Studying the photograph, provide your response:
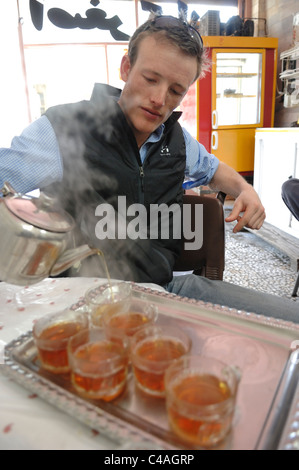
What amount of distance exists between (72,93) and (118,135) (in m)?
4.98

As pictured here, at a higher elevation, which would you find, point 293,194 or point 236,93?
point 236,93

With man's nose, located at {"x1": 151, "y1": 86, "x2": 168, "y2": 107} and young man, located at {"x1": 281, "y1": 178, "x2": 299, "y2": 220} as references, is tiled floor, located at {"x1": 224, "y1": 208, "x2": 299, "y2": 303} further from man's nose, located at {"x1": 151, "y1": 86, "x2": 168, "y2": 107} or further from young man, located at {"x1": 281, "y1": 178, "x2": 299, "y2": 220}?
man's nose, located at {"x1": 151, "y1": 86, "x2": 168, "y2": 107}

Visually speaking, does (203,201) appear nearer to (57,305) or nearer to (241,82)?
(57,305)

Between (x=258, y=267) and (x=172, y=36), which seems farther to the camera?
(x=258, y=267)

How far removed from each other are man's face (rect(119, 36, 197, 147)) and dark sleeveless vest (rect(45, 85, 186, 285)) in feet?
0.22

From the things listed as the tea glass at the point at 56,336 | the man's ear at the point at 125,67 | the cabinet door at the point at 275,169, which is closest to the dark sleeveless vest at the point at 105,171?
the man's ear at the point at 125,67

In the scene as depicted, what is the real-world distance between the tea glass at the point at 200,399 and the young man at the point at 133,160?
746mm

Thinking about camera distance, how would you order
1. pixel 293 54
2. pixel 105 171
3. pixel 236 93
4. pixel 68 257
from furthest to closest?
pixel 236 93
pixel 293 54
pixel 105 171
pixel 68 257

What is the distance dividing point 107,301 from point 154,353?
0.77ft

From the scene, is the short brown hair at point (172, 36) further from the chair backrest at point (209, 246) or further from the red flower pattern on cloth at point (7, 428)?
the red flower pattern on cloth at point (7, 428)

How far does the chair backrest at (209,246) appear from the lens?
5.04 ft

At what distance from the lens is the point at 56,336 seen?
64cm

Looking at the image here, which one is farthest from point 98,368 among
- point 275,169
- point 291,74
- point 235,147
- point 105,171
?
point 235,147

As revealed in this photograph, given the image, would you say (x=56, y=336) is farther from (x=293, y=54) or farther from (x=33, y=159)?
(x=293, y=54)
